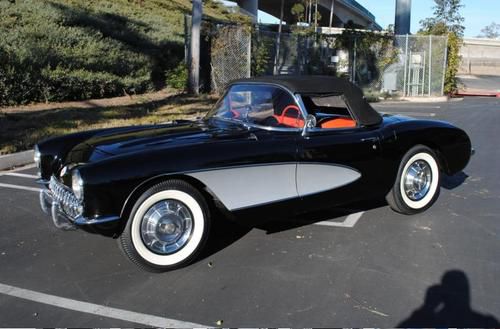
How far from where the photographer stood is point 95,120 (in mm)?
10781

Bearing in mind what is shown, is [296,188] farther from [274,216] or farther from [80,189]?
[80,189]

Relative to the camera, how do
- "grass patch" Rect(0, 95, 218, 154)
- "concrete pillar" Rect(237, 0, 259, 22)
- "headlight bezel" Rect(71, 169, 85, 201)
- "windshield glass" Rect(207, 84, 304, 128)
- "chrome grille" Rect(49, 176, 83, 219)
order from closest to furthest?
"headlight bezel" Rect(71, 169, 85, 201), "chrome grille" Rect(49, 176, 83, 219), "windshield glass" Rect(207, 84, 304, 128), "grass patch" Rect(0, 95, 218, 154), "concrete pillar" Rect(237, 0, 259, 22)

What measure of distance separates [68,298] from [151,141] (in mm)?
1368

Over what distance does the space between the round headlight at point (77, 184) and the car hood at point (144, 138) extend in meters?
0.21

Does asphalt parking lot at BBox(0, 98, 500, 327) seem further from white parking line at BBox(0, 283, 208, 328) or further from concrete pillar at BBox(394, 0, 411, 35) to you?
concrete pillar at BBox(394, 0, 411, 35)

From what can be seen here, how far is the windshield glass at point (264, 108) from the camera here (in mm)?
4699

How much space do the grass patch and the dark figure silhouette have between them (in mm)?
6837

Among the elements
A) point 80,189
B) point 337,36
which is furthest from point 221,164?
point 337,36

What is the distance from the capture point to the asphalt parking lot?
336 centimetres

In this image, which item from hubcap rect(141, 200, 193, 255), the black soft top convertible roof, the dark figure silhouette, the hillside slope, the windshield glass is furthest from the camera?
the hillside slope

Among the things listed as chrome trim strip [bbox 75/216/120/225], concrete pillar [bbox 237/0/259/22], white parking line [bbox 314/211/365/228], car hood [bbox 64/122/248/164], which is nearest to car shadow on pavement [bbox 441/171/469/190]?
white parking line [bbox 314/211/365/228]

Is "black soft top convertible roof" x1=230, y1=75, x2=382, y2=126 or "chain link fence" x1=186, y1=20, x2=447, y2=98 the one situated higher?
"chain link fence" x1=186, y1=20, x2=447, y2=98

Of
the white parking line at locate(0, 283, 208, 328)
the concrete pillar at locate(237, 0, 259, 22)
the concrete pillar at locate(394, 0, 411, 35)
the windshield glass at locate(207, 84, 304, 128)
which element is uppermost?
the concrete pillar at locate(237, 0, 259, 22)

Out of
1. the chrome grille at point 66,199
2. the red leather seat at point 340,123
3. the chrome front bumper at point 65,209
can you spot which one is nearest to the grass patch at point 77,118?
the chrome front bumper at point 65,209
